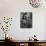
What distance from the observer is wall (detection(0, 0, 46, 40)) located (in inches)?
173

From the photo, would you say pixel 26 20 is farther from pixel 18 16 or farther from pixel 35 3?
pixel 35 3

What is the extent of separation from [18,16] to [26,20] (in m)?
0.31

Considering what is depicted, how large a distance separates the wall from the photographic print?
10 centimetres

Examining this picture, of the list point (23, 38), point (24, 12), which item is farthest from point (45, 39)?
point (24, 12)

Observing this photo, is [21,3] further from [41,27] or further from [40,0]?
[41,27]

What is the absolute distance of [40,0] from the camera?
14.9ft

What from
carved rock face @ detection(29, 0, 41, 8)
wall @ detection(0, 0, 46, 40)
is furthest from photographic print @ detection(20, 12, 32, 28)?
carved rock face @ detection(29, 0, 41, 8)

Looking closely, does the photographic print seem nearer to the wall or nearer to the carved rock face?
the wall

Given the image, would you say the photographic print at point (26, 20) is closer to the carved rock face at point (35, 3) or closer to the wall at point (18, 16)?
the wall at point (18, 16)

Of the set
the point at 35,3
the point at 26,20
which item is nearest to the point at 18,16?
the point at 26,20

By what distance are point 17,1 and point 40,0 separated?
0.81 meters

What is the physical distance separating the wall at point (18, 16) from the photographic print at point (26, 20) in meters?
0.10

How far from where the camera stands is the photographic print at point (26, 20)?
4473 mm

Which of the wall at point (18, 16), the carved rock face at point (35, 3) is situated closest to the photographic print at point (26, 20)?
the wall at point (18, 16)
